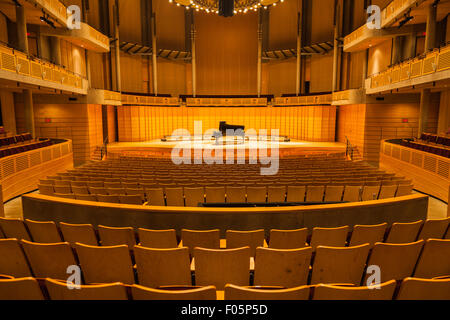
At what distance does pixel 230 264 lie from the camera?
2.58 m

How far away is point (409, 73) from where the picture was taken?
1252 centimetres

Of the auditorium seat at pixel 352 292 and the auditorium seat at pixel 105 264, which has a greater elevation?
the auditorium seat at pixel 352 292

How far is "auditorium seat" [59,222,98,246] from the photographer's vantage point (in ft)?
11.4

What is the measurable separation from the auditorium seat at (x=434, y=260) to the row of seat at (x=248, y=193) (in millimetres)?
2949

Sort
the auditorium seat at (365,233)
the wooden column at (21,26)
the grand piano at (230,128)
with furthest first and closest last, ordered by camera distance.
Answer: the grand piano at (230,128), the wooden column at (21,26), the auditorium seat at (365,233)

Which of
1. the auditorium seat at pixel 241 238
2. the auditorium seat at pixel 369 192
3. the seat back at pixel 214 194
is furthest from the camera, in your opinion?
the auditorium seat at pixel 369 192

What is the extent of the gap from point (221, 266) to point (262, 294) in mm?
766

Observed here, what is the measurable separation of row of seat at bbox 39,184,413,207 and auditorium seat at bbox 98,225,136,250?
2179mm

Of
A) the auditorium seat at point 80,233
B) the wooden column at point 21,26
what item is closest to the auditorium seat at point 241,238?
the auditorium seat at point 80,233

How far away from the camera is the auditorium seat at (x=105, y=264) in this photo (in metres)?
2.62

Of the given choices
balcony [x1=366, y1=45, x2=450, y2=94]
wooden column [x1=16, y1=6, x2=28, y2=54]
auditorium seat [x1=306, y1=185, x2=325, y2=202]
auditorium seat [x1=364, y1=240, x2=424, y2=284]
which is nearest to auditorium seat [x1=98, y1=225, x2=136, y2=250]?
auditorium seat [x1=364, y1=240, x2=424, y2=284]

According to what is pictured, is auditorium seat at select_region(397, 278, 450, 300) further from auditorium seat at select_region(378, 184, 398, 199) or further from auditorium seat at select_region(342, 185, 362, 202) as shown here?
auditorium seat at select_region(378, 184, 398, 199)

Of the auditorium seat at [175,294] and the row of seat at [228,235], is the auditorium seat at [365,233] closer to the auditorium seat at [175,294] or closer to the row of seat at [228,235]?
the row of seat at [228,235]

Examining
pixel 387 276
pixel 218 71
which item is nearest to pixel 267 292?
pixel 387 276
